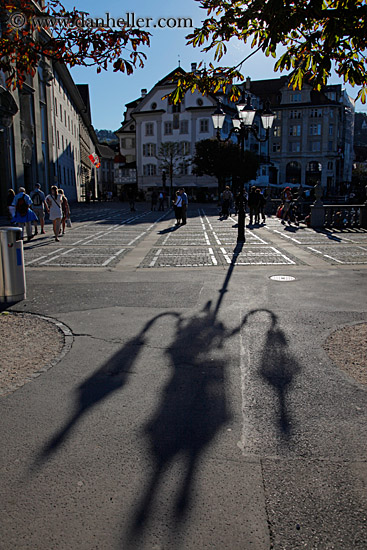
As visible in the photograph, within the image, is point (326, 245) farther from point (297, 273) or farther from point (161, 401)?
point (161, 401)

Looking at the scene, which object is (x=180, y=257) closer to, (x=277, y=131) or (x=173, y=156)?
(x=173, y=156)

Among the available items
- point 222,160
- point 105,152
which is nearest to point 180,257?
point 222,160

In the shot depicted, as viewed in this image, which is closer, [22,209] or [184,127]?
[22,209]

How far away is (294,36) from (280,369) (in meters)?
3.96

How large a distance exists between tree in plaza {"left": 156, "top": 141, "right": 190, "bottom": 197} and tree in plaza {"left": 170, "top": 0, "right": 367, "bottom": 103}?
5956 centimetres

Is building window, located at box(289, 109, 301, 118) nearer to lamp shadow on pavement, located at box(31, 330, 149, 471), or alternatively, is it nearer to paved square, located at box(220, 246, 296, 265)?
paved square, located at box(220, 246, 296, 265)

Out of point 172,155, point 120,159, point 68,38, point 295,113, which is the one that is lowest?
point 68,38

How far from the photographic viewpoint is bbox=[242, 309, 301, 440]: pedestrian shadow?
152 inches

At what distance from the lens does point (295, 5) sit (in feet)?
16.4

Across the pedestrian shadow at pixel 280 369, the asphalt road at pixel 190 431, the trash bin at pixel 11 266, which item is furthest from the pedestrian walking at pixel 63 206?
the pedestrian shadow at pixel 280 369

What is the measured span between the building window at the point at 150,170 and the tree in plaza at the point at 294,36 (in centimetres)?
6607

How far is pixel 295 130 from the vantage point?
8231 cm

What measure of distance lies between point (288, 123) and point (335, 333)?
82.3m

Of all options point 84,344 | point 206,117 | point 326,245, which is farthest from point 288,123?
point 84,344
